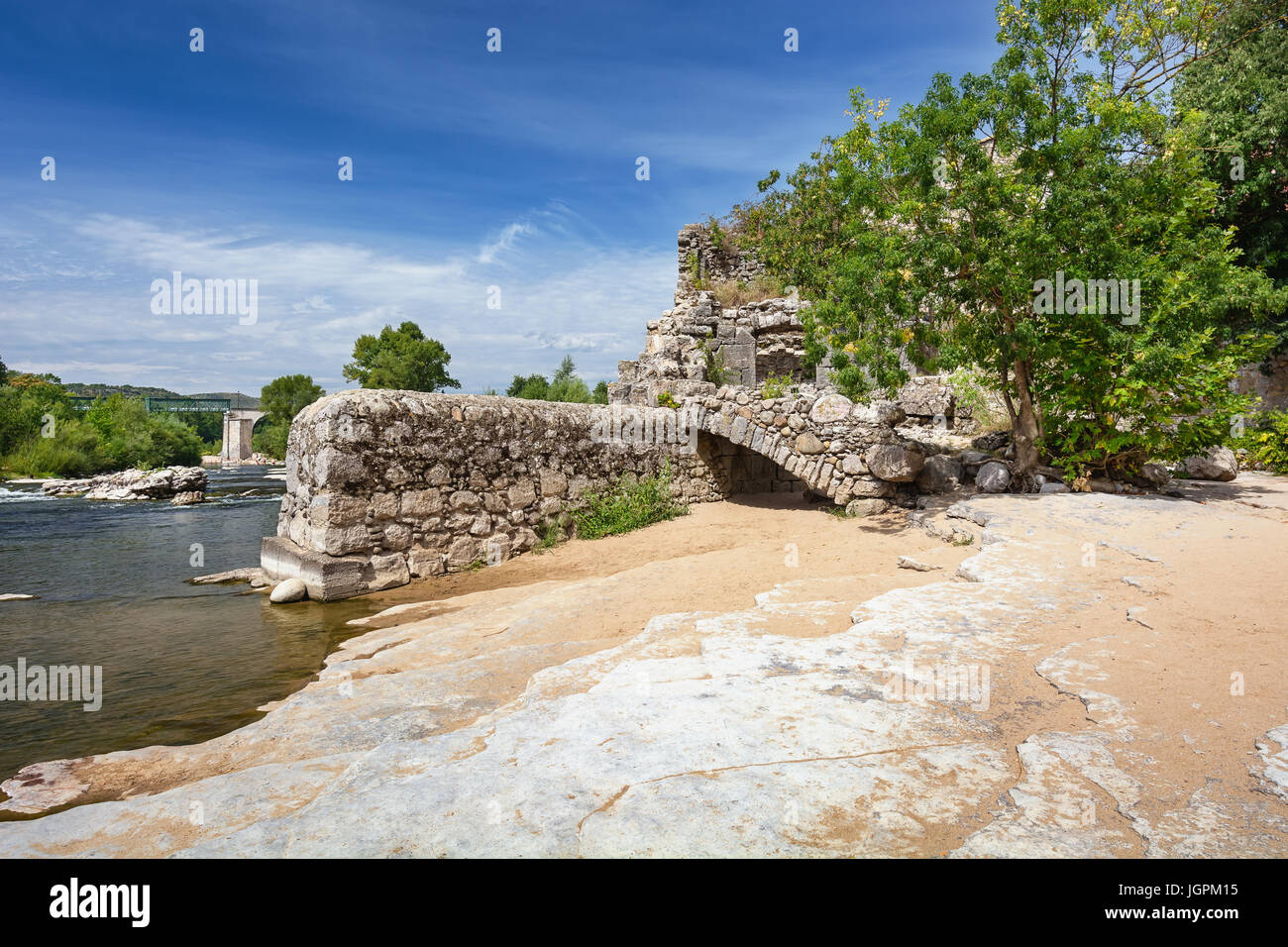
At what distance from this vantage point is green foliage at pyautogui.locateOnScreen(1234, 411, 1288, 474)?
1052 cm

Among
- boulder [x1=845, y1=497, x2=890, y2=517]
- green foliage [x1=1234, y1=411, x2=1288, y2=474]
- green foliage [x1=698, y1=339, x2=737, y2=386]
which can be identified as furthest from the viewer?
green foliage [x1=698, y1=339, x2=737, y2=386]

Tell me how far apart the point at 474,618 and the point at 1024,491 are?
736 centimetres

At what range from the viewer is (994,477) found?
877 centimetres

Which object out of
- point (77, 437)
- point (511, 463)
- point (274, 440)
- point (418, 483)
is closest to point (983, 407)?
point (511, 463)

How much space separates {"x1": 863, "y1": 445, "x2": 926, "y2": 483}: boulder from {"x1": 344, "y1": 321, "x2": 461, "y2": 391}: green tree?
4197 cm

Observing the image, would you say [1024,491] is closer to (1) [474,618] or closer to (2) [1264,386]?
(1) [474,618]

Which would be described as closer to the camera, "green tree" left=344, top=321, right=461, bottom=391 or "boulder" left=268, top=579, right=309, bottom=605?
"boulder" left=268, top=579, right=309, bottom=605

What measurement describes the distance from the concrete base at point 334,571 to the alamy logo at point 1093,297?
26.5 feet

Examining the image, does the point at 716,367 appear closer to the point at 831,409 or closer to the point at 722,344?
the point at 722,344

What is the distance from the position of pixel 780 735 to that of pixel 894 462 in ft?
23.2

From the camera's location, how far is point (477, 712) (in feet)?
10.3

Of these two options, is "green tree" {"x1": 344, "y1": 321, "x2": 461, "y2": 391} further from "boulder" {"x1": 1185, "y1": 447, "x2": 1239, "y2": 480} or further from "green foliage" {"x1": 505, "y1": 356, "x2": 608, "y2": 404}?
"boulder" {"x1": 1185, "y1": 447, "x2": 1239, "y2": 480}

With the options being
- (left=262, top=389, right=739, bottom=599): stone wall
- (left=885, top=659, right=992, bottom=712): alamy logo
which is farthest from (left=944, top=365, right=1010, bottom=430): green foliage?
(left=885, top=659, right=992, bottom=712): alamy logo

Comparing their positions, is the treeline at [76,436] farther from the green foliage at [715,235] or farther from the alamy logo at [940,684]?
the alamy logo at [940,684]
